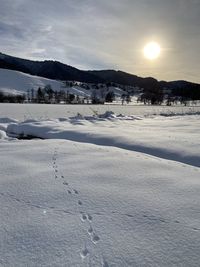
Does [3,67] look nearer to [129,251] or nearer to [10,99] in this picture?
[10,99]

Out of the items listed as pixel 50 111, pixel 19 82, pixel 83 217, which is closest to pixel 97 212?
pixel 83 217

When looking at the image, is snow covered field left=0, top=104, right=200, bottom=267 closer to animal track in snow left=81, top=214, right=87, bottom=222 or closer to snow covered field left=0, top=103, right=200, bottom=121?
animal track in snow left=81, top=214, right=87, bottom=222

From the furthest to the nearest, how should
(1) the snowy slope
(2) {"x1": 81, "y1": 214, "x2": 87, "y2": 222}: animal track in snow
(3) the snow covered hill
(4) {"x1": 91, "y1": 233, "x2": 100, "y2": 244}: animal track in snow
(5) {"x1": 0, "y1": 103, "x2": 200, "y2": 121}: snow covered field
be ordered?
(3) the snow covered hill, (1) the snowy slope, (5) {"x1": 0, "y1": 103, "x2": 200, "y2": 121}: snow covered field, (2) {"x1": 81, "y1": 214, "x2": 87, "y2": 222}: animal track in snow, (4) {"x1": 91, "y1": 233, "x2": 100, "y2": 244}: animal track in snow

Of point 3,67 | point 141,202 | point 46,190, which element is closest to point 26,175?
point 46,190

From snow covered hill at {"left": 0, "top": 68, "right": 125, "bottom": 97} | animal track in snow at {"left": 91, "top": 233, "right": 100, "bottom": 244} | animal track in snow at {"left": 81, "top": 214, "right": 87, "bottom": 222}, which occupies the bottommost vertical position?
animal track in snow at {"left": 91, "top": 233, "right": 100, "bottom": 244}

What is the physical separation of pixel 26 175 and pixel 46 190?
0.97 metres

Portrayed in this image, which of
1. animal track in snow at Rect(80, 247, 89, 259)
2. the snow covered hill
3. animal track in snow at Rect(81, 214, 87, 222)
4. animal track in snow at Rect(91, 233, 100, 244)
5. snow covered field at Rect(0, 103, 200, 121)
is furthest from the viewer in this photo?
the snow covered hill

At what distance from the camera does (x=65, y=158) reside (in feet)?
23.9

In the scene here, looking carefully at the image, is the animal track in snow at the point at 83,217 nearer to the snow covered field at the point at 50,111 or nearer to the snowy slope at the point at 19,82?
the snow covered field at the point at 50,111

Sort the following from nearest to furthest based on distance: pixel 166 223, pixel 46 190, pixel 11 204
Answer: pixel 166 223 → pixel 11 204 → pixel 46 190

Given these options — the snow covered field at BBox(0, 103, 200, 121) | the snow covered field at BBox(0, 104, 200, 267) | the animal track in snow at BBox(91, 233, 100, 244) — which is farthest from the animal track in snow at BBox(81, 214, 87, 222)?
the snow covered field at BBox(0, 103, 200, 121)

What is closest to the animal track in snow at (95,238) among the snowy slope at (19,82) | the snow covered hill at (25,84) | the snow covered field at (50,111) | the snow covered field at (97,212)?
the snow covered field at (97,212)

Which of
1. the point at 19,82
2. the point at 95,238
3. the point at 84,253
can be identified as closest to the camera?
the point at 84,253

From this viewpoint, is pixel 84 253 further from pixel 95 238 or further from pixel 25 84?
pixel 25 84
